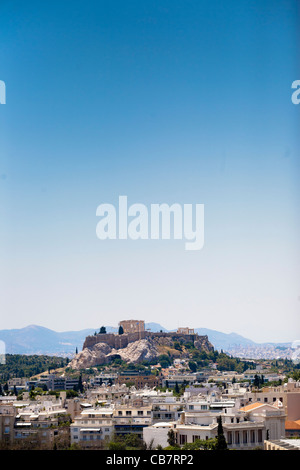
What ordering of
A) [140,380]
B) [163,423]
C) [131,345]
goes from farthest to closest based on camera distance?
1. [131,345]
2. [140,380]
3. [163,423]

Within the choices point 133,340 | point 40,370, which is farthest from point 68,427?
point 133,340

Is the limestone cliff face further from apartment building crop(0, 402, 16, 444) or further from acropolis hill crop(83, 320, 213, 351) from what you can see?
apartment building crop(0, 402, 16, 444)

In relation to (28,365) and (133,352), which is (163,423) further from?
(133,352)

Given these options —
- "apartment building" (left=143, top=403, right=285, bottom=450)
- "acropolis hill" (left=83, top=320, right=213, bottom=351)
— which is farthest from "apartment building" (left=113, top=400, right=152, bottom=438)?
"acropolis hill" (left=83, top=320, right=213, bottom=351)

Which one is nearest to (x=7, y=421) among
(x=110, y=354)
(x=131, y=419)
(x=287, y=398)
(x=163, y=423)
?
(x=131, y=419)

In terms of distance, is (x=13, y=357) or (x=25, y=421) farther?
(x=13, y=357)
